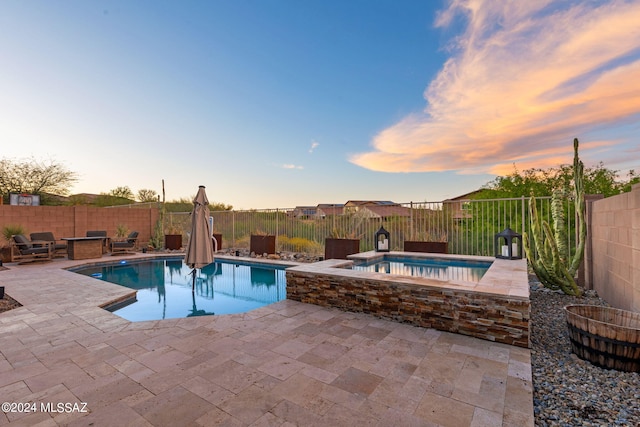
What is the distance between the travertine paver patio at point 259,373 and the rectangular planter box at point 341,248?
3774 millimetres

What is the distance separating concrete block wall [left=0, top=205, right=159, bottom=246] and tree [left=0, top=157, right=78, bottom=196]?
35.3 feet

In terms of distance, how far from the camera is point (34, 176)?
1922 cm

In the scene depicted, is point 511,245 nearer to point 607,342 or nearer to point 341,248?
point 607,342

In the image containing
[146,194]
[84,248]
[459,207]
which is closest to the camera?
[459,207]

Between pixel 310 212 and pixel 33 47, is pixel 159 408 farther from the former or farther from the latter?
pixel 33 47

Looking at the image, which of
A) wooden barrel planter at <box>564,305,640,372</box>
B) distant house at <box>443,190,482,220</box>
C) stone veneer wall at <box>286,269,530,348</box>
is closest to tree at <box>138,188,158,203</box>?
distant house at <box>443,190,482,220</box>

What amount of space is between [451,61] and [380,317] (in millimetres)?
6897

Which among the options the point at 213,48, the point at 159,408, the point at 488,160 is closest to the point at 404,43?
the point at 488,160

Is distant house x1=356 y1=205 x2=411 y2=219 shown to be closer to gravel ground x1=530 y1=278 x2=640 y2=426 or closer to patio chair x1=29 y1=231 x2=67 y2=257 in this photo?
gravel ground x1=530 y1=278 x2=640 y2=426

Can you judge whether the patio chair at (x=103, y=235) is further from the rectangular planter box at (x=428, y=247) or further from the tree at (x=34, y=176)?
the tree at (x=34, y=176)

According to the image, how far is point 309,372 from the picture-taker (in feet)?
8.09

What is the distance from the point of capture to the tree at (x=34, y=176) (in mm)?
18516

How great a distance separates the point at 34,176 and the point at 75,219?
11.6 metres

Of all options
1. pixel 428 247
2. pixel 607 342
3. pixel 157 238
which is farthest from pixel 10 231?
pixel 607 342
